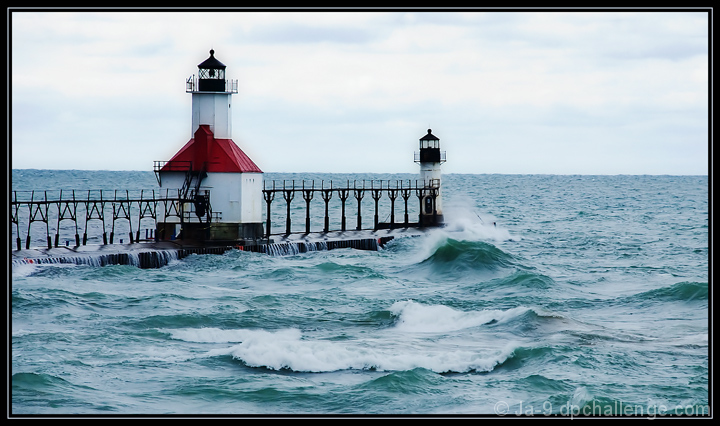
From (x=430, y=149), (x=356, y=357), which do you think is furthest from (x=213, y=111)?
(x=356, y=357)

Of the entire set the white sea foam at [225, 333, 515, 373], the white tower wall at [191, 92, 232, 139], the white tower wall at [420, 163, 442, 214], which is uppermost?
the white tower wall at [191, 92, 232, 139]

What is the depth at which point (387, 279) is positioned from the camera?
Answer: 3294cm

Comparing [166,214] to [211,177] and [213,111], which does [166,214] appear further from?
[213,111]

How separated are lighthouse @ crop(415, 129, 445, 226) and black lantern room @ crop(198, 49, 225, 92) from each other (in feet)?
51.4

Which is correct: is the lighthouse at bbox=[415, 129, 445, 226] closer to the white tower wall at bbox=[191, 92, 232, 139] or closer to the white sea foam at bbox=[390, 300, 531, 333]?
the white tower wall at bbox=[191, 92, 232, 139]

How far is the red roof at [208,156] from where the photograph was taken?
126 ft

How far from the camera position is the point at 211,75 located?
129 feet

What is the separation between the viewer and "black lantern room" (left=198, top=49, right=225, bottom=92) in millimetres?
39094

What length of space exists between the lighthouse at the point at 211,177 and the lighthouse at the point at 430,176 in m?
14.5

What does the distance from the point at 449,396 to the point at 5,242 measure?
929cm

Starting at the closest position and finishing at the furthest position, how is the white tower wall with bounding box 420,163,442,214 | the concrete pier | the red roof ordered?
the concrete pier → the red roof → the white tower wall with bounding box 420,163,442,214

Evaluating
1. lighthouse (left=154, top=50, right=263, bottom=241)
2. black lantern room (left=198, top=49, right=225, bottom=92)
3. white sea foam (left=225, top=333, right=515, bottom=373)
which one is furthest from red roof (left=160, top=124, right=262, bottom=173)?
white sea foam (left=225, top=333, right=515, bottom=373)

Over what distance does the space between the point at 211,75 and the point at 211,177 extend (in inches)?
186

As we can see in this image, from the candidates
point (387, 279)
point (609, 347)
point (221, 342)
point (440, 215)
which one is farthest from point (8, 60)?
point (440, 215)
